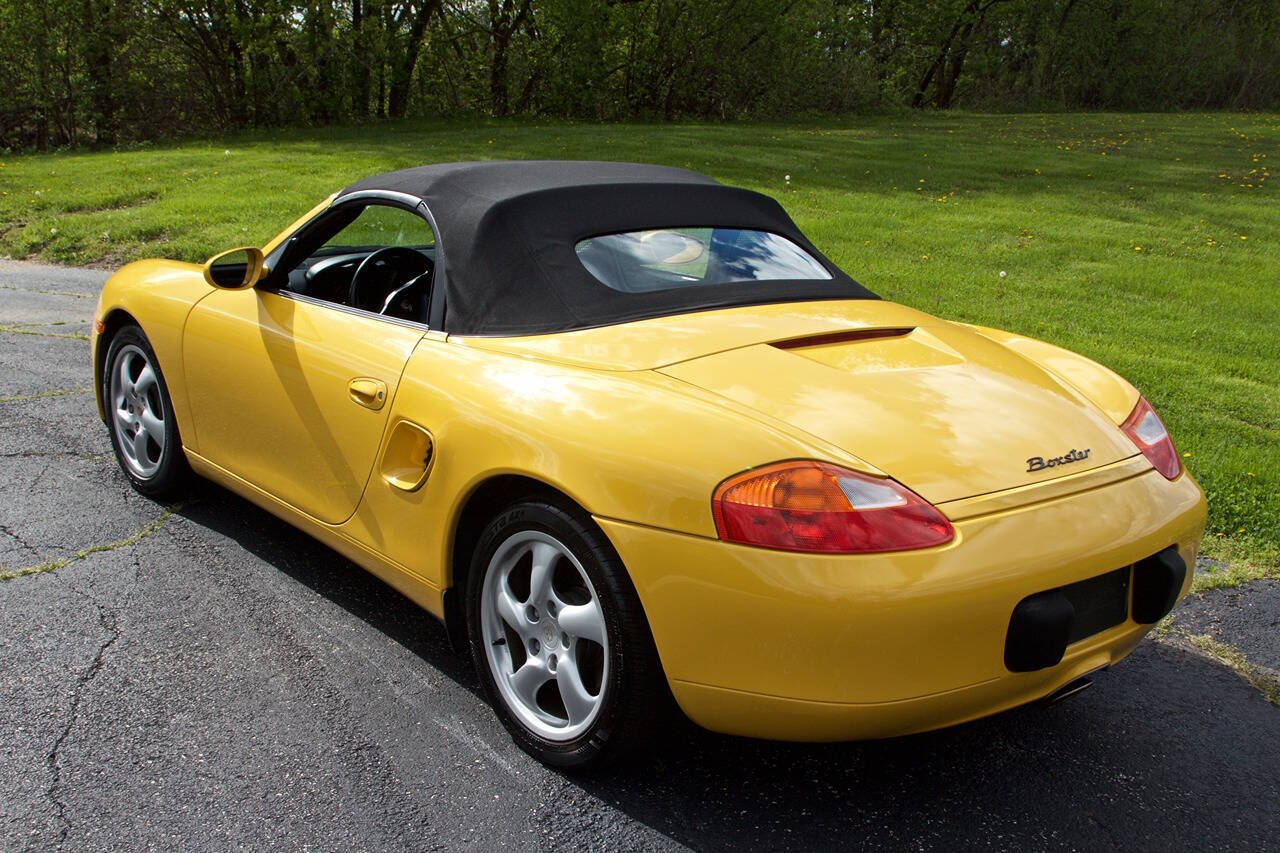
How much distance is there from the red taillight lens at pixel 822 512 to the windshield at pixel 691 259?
3.31 ft

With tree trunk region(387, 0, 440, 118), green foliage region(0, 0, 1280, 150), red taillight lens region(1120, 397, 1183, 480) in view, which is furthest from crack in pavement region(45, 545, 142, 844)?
tree trunk region(387, 0, 440, 118)

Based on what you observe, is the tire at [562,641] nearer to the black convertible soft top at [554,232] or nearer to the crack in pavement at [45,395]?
the black convertible soft top at [554,232]

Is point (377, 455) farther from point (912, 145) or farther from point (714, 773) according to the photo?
point (912, 145)

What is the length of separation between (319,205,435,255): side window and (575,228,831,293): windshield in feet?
2.12

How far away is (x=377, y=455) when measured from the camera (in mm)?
2939

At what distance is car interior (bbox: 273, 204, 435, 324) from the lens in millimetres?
3469

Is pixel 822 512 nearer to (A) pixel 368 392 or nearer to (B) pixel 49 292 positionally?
(A) pixel 368 392

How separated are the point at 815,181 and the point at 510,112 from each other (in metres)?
12.0

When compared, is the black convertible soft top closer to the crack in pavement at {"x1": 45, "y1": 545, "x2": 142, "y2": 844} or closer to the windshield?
the windshield

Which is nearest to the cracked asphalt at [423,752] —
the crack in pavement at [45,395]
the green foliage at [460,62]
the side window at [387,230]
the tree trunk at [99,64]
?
the side window at [387,230]

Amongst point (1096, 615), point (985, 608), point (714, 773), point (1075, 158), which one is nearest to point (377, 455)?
point (714, 773)

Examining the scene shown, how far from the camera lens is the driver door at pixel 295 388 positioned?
118 inches

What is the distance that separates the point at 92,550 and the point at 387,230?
1.58 m

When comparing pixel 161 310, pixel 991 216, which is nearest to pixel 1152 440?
pixel 161 310
